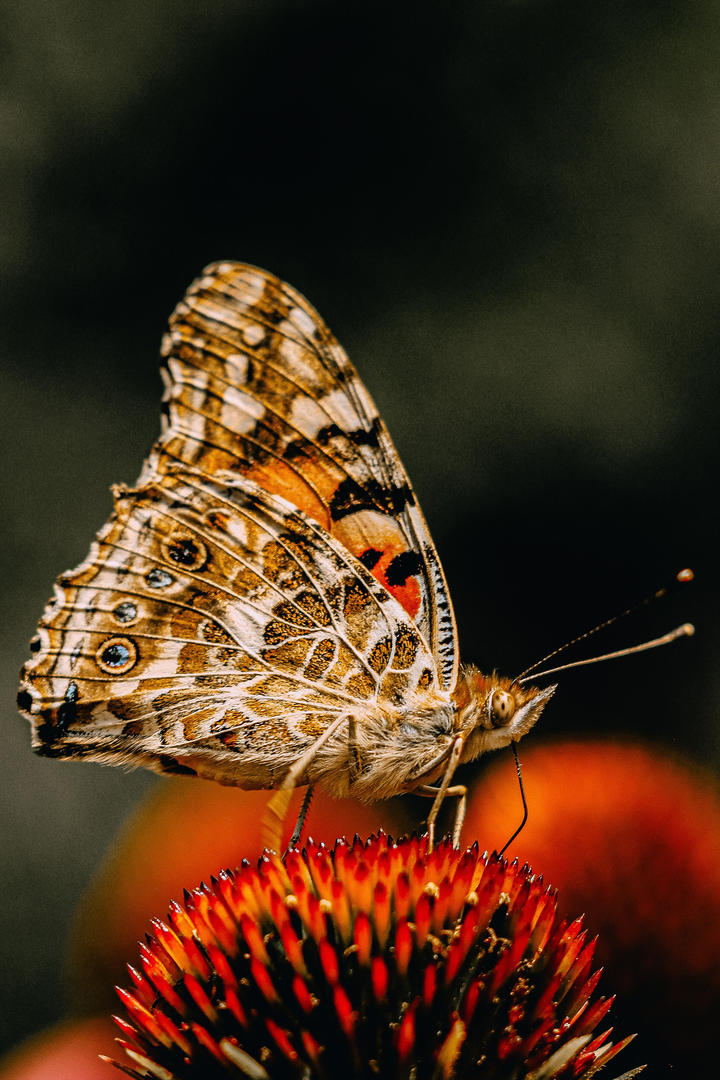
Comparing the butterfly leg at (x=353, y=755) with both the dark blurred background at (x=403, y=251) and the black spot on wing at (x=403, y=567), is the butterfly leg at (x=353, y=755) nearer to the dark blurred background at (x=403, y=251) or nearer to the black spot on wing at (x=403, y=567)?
the black spot on wing at (x=403, y=567)

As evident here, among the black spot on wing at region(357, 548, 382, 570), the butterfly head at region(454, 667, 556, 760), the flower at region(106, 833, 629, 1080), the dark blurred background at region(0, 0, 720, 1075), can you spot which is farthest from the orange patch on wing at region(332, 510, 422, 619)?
the dark blurred background at region(0, 0, 720, 1075)

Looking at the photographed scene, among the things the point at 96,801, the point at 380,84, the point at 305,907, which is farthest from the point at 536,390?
the point at 305,907

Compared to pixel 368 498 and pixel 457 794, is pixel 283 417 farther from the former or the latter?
pixel 457 794

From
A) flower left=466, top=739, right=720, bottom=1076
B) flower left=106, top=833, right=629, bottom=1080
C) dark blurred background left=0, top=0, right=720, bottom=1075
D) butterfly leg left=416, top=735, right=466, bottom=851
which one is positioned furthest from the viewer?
dark blurred background left=0, top=0, right=720, bottom=1075

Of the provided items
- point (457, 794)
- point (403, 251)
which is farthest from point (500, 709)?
point (403, 251)

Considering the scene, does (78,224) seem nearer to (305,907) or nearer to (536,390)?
(536,390)

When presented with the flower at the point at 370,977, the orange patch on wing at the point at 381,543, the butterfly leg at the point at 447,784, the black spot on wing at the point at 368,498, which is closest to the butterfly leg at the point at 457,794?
the butterfly leg at the point at 447,784

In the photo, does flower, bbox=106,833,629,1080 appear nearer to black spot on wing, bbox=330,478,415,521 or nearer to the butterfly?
the butterfly
